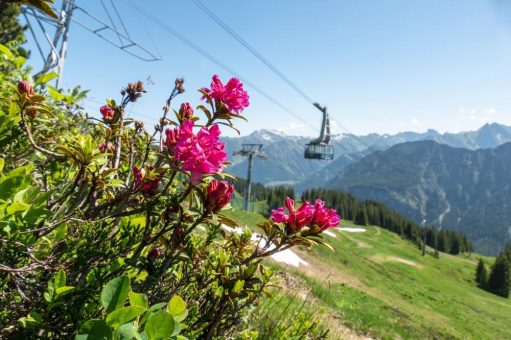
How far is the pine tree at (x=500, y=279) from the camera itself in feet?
205

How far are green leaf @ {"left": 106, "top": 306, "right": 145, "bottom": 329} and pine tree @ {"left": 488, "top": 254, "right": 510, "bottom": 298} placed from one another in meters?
76.7

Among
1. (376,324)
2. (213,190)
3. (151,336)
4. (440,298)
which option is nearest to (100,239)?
(213,190)

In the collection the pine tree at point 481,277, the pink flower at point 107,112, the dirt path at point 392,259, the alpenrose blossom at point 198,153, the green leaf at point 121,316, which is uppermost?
the pink flower at point 107,112

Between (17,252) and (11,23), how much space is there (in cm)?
1757

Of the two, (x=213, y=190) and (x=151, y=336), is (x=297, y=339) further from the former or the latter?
(x=151, y=336)

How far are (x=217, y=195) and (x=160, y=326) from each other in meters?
0.84

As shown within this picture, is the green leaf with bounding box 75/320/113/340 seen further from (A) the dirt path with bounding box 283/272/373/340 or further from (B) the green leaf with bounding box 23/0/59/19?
(A) the dirt path with bounding box 283/272/373/340

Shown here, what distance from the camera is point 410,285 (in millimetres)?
38188

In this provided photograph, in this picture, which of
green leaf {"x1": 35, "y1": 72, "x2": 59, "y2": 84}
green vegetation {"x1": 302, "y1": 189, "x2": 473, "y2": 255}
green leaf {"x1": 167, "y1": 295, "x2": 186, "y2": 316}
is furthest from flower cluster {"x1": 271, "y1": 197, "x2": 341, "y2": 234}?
green vegetation {"x1": 302, "y1": 189, "x2": 473, "y2": 255}

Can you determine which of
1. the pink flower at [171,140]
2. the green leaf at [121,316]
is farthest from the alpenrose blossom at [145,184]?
the green leaf at [121,316]

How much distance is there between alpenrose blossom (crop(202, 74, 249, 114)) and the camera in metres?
2.05

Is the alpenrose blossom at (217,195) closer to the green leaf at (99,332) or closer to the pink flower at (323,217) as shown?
the pink flower at (323,217)

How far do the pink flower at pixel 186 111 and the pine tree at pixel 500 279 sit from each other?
75955mm

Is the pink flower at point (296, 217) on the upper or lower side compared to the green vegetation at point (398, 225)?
upper
